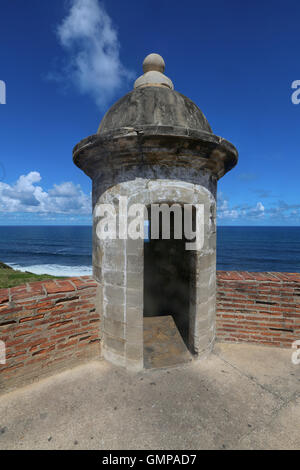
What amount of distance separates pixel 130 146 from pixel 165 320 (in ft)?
13.0

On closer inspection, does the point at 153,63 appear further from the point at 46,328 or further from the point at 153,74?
the point at 46,328

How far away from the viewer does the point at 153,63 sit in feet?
13.3

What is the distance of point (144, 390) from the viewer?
3.03 m

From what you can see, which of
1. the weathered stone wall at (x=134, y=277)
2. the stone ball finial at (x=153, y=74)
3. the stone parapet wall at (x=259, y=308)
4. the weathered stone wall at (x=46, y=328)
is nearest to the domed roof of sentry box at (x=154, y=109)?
the stone ball finial at (x=153, y=74)

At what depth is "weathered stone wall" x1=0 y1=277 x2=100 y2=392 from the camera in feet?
9.51

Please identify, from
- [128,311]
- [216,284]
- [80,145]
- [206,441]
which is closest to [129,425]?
[206,441]

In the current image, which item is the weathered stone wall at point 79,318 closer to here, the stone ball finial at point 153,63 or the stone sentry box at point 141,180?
the stone sentry box at point 141,180

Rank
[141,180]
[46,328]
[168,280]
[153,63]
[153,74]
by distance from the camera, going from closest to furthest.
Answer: [46,328] → [141,180] → [153,74] → [153,63] → [168,280]

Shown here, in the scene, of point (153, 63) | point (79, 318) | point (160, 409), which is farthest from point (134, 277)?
point (153, 63)

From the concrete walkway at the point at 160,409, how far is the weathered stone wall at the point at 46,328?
210 millimetres

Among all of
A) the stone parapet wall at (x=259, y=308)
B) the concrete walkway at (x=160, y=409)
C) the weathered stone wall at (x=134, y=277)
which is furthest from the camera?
the stone parapet wall at (x=259, y=308)

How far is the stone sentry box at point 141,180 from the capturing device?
3.19 meters

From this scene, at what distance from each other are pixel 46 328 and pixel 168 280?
359 centimetres

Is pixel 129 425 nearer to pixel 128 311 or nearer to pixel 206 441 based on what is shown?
pixel 206 441
